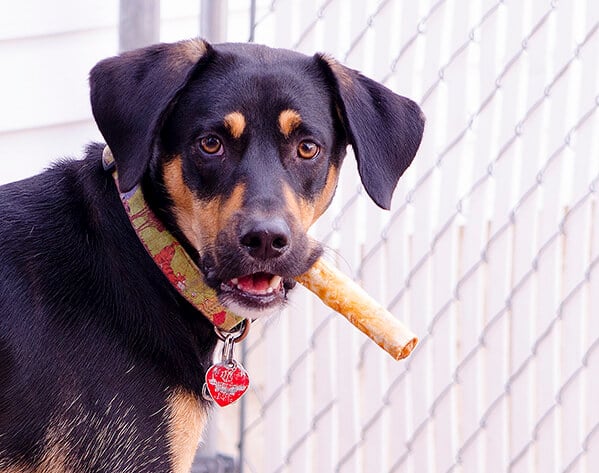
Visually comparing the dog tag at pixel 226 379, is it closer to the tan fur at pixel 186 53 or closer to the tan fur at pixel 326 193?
the tan fur at pixel 326 193

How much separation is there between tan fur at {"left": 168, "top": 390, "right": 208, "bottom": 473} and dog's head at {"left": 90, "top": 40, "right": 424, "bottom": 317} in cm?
27

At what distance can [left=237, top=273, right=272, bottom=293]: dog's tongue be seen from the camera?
2.88 m

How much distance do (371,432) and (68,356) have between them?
168cm

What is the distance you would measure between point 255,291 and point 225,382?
26 centimetres

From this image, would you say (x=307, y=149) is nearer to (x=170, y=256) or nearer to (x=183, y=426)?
(x=170, y=256)

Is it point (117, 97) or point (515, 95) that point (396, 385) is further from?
point (117, 97)

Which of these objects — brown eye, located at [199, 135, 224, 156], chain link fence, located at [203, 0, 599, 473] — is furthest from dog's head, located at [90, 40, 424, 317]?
chain link fence, located at [203, 0, 599, 473]

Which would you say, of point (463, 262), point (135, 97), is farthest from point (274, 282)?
point (463, 262)

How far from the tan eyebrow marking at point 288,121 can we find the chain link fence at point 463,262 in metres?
1.03

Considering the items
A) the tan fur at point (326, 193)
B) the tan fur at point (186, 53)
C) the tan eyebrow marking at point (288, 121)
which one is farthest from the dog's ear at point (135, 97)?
the tan fur at point (326, 193)

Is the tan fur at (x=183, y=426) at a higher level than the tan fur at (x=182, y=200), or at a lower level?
lower

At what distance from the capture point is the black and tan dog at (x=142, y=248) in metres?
2.75

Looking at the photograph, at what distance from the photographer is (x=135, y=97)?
2801mm

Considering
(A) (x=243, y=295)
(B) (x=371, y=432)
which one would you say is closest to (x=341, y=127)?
(A) (x=243, y=295)
